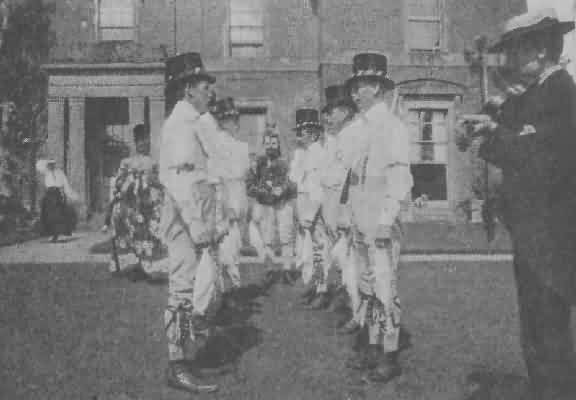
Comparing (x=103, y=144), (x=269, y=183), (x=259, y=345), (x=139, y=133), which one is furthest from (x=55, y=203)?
(x=259, y=345)

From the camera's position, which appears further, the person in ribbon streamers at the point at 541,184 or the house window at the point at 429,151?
the house window at the point at 429,151

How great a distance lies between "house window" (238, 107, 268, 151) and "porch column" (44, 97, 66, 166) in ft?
17.5

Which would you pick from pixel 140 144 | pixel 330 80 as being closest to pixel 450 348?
pixel 140 144

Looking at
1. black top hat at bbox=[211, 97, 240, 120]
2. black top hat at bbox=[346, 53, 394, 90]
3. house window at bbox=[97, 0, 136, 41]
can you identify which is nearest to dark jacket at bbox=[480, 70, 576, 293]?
black top hat at bbox=[346, 53, 394, 90]

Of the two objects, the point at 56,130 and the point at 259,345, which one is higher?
the point at 56,130

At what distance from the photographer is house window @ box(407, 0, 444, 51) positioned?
19891 mm

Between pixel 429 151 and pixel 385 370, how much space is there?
1558 centimetres

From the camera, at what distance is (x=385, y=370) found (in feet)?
14.7

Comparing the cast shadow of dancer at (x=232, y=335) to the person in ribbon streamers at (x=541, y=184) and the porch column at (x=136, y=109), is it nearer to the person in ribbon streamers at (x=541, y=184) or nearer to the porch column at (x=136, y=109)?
the person in ribbon streamers at (x=541, y=184)

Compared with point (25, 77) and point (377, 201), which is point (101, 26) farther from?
point (377, 201)

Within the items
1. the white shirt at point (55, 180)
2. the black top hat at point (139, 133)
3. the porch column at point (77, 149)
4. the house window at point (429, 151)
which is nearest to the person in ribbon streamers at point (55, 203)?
the white shirt at point (55, 180)

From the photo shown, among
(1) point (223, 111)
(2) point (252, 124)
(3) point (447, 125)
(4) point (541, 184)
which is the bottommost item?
(4) point (541, 184)

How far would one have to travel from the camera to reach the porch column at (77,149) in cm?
1850

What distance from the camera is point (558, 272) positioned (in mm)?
3172
